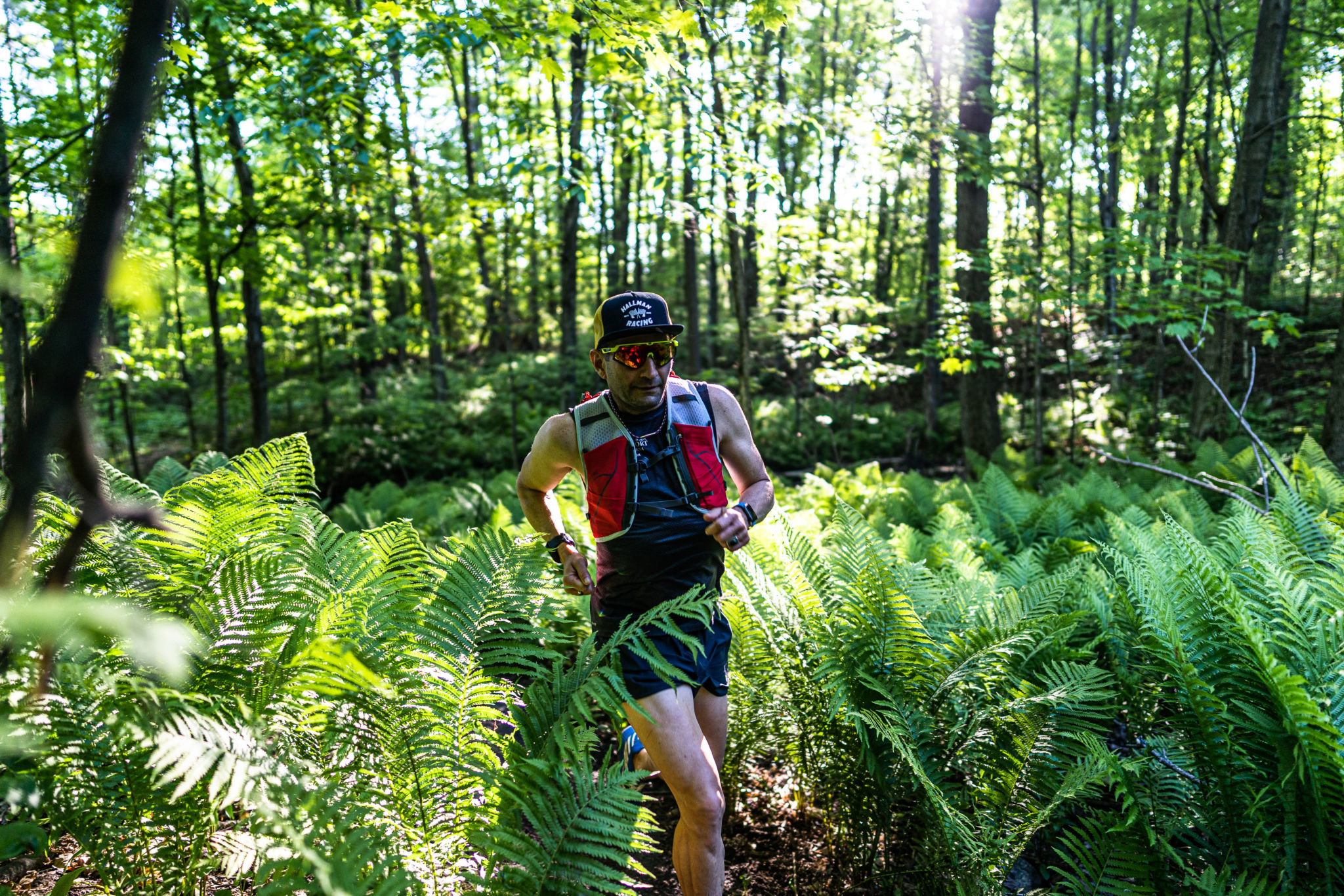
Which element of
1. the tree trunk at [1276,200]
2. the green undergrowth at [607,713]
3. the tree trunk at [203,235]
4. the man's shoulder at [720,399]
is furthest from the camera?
the tree trunk at [1276,200]

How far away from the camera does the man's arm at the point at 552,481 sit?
Result: 2799 mm

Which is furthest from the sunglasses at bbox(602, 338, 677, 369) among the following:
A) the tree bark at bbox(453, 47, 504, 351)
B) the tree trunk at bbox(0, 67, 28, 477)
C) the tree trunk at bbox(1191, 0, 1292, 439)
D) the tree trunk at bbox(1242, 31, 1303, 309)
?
the tree trunk at bbox(1242, 31, 1303, 309)

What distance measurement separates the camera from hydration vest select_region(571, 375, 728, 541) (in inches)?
105

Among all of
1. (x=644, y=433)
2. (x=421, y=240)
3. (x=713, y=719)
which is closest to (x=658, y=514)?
(x=644, y=433)

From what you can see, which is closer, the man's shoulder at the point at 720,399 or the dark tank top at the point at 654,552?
the dark tank top at the point at 654,552

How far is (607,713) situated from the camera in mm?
2891

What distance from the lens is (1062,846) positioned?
3.09 meters

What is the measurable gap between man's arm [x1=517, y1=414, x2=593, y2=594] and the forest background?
4.62ft

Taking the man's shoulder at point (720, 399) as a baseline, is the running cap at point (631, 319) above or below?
above

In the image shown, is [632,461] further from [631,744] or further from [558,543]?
[631,744]

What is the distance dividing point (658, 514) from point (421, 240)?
11.5m

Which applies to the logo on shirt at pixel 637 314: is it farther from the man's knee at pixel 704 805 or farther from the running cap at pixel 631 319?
the man's knee at pixel 704 805

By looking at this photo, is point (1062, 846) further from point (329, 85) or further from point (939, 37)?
point (939, 37)

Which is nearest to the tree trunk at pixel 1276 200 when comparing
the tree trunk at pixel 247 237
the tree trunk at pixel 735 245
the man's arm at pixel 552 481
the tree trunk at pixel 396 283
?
the tree trunk at pixel 735 245
